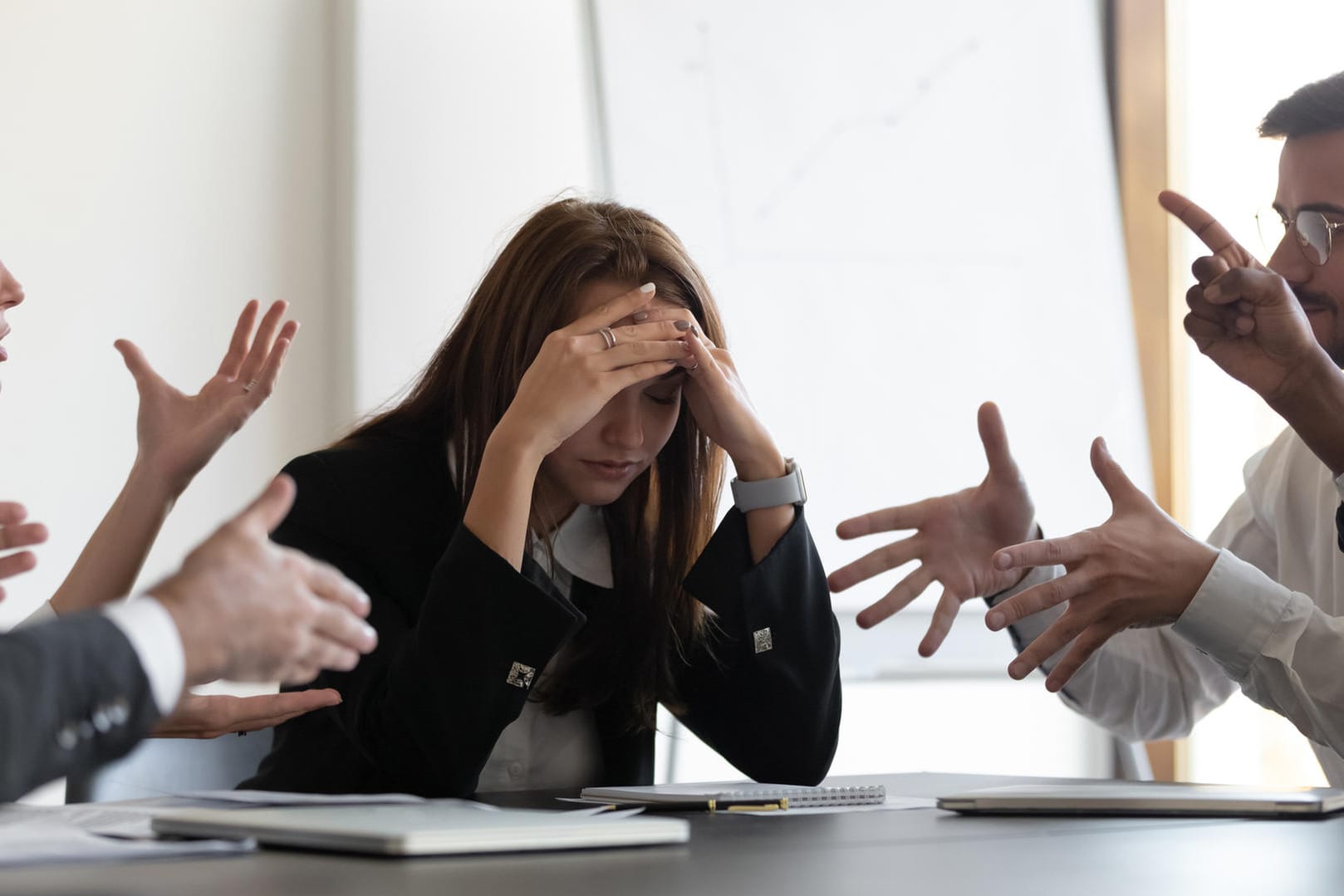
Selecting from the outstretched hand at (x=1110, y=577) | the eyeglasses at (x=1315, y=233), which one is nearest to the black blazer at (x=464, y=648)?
the outstretched hand at (x=1110, y=577)

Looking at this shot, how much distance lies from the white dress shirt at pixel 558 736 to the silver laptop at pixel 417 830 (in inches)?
25.9

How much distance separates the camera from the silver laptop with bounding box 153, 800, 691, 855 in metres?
0.76

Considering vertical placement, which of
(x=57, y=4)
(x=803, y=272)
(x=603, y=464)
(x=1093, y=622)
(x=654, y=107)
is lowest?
(x=1093, y=622)

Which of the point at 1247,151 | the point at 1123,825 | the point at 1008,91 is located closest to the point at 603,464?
the point at 1123,825

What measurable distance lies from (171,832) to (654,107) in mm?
2029

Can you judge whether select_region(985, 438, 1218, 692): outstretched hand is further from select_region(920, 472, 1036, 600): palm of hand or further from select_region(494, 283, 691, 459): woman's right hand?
select_region(494, 283, 691, 459): woman's right hand

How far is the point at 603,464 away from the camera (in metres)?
1.56

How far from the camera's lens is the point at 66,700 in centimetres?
68

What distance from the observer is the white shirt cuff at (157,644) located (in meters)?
→ 0.70

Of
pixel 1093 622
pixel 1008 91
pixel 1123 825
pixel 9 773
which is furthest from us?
pixel 1008 91

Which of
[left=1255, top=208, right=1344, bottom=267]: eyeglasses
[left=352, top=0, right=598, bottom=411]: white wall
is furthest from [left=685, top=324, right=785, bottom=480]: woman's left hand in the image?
[left=352, top=0, right=598, bottom=411]: white wall

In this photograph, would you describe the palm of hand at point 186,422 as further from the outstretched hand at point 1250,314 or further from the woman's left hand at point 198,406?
the outstretched hand at point 1250,314

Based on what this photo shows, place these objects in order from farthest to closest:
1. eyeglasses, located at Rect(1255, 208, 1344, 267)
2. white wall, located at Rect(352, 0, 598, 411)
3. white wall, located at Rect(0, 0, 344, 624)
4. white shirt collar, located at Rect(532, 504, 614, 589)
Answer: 1. white wall, located at Rect(352, 0, 598, 411)
2. white wall, located at Rect(0, 0, 344, 624)
3. eyeglasses, located at Rect(1255, 208, 1344, 267)
4. white shirt collar, located at Rect(532, 504, 614, 589)

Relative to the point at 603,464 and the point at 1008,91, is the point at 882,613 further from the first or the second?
the point at 1008,91
